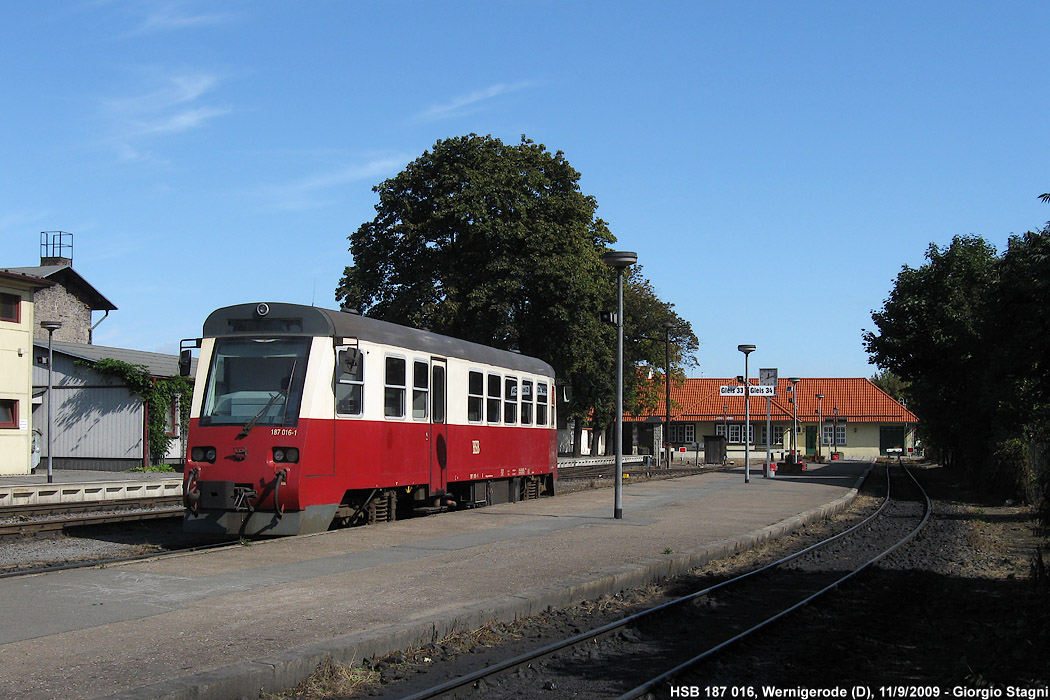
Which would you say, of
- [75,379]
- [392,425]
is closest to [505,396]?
[392,425]

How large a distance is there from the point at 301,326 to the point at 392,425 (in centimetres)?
238

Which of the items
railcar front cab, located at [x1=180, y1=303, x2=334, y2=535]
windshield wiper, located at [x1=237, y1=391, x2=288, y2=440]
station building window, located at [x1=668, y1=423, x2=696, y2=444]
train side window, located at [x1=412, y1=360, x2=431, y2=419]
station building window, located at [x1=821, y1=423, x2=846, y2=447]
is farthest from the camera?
station building window, located at [x1=668, y1=423, x2=696, y2=444]

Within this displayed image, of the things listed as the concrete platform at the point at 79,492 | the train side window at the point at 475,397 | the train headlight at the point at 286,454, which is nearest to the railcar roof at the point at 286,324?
the train headlight at the point at 286,454

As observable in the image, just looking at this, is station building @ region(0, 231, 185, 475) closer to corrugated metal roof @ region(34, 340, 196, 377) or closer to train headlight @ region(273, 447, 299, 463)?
corrugated metal roof @ region(34, 340, 196, 377)

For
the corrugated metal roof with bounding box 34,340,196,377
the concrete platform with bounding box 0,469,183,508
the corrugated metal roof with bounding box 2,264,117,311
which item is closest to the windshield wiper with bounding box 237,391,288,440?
the concrete platform with bounding box 0,469,183,508

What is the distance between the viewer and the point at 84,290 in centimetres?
5503

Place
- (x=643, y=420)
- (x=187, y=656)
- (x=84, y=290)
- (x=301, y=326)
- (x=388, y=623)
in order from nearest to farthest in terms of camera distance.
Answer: (x=187, y=656) → (x=388, y=623) → (x=301, y=326) → (x=84, y=290) → (x=643, y=420)

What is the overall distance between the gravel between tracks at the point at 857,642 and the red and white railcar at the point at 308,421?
16.0 ft

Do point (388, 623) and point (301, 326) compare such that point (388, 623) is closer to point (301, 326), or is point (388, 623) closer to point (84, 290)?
point (301, 326)

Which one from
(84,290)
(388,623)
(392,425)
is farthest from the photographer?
(84,290)

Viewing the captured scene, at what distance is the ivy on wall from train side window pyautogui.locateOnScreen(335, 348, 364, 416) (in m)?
24.1

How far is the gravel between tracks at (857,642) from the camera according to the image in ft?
22.4

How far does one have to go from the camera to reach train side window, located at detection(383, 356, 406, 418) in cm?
1515

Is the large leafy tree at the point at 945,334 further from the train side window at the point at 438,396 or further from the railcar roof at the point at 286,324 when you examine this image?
the railcar roof at the point at 286,324
